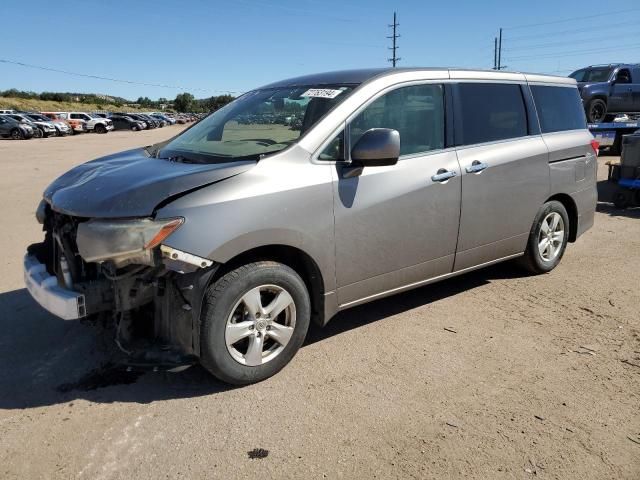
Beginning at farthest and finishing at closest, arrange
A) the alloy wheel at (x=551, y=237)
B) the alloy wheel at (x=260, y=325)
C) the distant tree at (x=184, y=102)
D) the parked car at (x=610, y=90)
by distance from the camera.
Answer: the distant tree at (x=184, y=102), the parked car at (x=610, y=90), the alloy wheel at (x=551, y=237), the alloy wheel at (x=260, y=325)

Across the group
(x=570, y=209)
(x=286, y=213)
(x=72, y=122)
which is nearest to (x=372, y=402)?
(x=286, y=213)

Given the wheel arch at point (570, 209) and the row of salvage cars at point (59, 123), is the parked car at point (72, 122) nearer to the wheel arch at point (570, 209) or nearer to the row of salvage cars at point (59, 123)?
the row of salvage cars at point (59, 123)

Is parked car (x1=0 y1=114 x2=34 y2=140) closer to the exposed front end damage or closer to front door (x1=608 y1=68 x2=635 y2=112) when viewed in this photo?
front door (x1=608 y1=68 x2=635 y2=112)

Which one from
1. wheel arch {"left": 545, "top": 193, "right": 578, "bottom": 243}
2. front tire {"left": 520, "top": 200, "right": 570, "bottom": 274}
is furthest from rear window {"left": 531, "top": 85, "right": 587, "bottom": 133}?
front tire {"left": 520, "top": 200, "right": 570, "bottom": 274}

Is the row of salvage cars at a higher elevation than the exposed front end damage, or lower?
higher

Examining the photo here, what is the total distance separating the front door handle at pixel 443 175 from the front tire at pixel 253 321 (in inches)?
53.7

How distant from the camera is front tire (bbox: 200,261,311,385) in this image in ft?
10.2

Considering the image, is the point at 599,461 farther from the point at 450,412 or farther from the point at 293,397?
the point at 293,397

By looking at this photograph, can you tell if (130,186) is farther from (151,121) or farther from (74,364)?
(151,121)

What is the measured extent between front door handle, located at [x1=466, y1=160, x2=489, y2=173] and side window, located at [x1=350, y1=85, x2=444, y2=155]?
30 centimetres

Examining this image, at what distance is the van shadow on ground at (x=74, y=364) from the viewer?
3295 mm

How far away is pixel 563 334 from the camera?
409 cm

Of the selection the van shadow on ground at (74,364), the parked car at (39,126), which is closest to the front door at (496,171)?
the van shadow on ground at (74,364)

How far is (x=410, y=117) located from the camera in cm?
403
